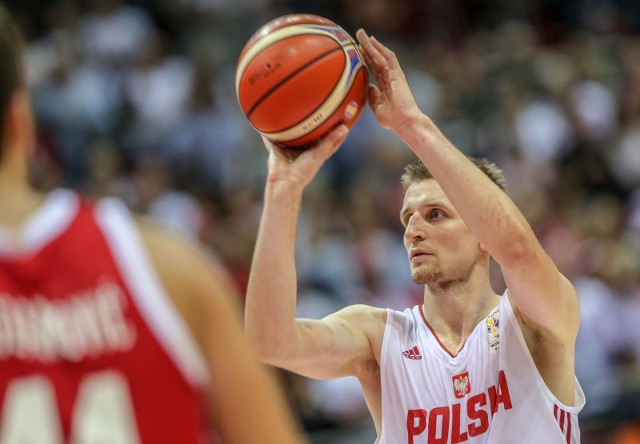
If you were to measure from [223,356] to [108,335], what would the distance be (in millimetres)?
231

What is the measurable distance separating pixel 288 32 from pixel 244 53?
0.20m

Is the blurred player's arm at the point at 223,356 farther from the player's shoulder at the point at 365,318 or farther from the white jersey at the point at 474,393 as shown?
the player's shoulder at the point at 365,318

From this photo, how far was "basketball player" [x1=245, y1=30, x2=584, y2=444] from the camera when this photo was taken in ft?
13.0

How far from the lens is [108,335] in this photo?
204cm

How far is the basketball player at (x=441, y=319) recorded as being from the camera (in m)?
3.95

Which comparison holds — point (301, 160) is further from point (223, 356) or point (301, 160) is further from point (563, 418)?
point (223, 356)

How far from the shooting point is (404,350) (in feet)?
14.5

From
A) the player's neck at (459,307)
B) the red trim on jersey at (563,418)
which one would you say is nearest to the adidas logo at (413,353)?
the player's neck at (459,307)

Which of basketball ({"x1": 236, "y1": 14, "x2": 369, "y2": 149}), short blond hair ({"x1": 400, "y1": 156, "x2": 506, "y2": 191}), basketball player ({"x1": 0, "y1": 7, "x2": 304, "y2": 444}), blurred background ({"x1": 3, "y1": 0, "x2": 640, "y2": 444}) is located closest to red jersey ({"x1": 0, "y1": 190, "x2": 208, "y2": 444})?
basketball player ({"x1": 0, "y1": 7, "x2": 304, "y2": 444})

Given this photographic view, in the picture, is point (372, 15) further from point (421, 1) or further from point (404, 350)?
point (404, 350)

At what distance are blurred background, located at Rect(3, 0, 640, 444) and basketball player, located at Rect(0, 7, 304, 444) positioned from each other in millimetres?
6222

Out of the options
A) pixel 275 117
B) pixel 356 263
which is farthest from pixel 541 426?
pixel 356 263

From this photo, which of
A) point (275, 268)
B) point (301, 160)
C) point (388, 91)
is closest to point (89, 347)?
point (275, 268)

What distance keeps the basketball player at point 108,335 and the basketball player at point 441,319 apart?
6.08 feet
